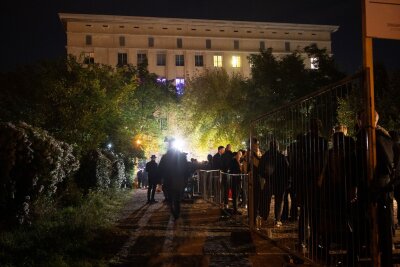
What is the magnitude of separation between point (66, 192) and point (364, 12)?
10.1 metres

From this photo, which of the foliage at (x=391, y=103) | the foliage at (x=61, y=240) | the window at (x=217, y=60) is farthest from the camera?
the window at (x=217, y=60)

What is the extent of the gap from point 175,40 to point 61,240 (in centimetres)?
7067

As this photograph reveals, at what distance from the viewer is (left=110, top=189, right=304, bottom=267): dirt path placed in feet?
24.6

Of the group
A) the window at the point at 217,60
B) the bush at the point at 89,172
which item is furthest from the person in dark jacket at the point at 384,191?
the window at the point at 217,60

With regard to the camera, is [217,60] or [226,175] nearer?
[226,175]

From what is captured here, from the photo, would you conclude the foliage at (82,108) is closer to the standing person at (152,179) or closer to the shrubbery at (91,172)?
the shrubbery at (91,172)

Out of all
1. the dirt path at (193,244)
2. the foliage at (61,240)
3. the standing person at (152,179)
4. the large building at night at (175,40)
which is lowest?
the dirt path at (193,244)

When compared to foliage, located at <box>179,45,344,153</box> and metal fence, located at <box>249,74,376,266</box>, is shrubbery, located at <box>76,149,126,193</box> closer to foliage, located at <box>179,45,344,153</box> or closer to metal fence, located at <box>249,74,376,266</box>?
metal fence, located at <box>249,74,376,266</box>

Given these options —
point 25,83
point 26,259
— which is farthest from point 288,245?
point 25,83

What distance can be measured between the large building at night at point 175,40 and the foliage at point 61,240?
205 feet

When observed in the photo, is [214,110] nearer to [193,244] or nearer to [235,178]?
[235,178]

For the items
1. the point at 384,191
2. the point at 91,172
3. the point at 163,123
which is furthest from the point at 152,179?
the point at 163,123

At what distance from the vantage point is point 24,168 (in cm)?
870

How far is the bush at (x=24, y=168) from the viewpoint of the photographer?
26.7 feet
